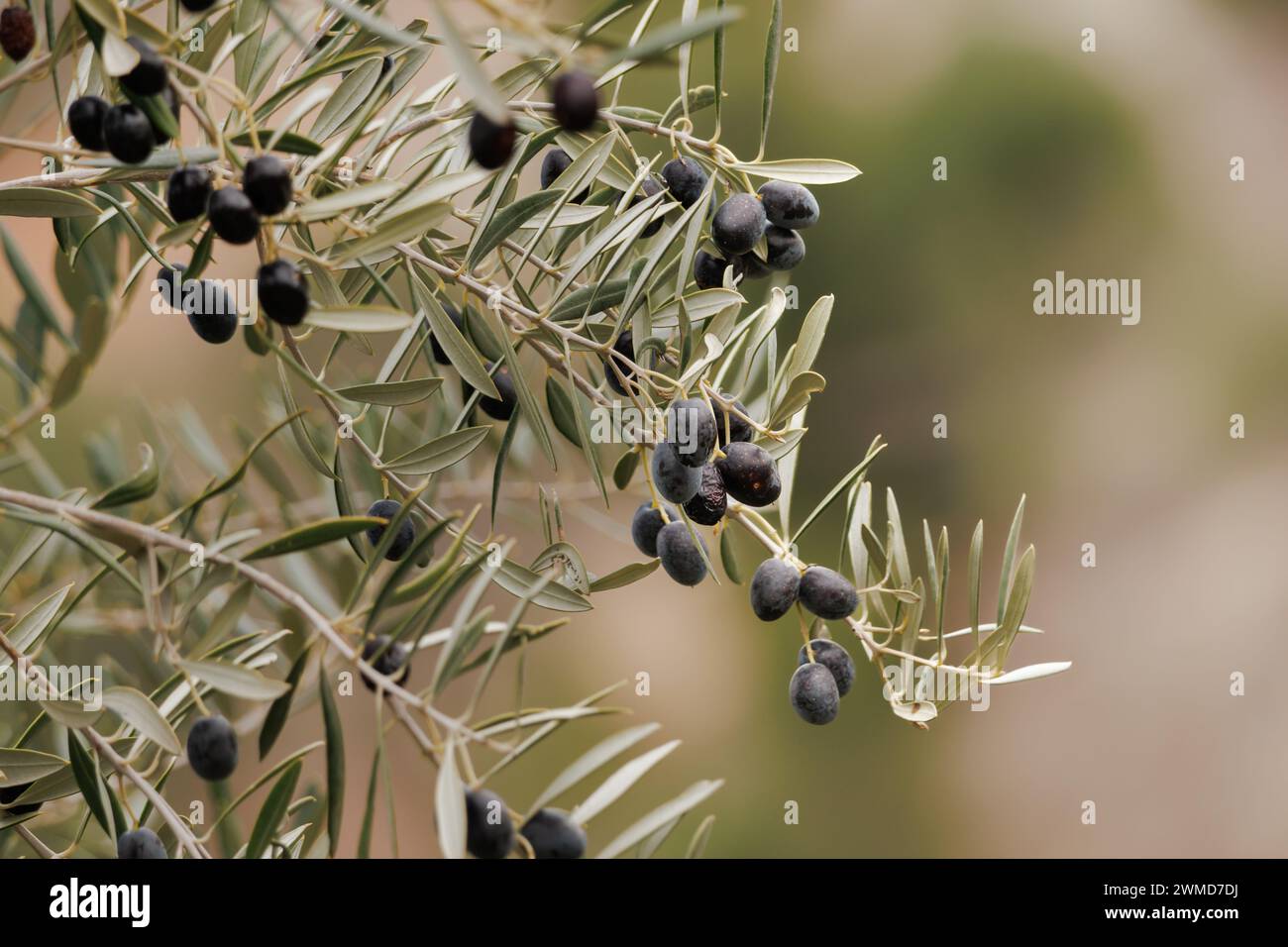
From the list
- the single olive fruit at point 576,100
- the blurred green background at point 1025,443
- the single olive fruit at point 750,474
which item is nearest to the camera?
the single olive fruit at point 576,100

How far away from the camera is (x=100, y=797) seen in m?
0.28

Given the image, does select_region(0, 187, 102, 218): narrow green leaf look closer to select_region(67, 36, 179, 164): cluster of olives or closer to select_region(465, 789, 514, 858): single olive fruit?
select_region(67, 36, 179, 164): cluster of olives

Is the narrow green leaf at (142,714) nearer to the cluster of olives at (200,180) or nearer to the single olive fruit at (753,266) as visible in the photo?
the cluster of olives at (200,180)

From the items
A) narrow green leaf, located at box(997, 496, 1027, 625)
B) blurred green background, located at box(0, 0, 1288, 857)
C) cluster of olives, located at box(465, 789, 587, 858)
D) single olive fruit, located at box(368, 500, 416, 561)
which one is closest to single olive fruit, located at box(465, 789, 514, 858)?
cluster of olives, located at box(465, 789, 587, 858)

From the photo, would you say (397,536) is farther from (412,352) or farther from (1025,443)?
(1025,443)

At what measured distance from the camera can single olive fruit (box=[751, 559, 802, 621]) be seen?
0.35 meters

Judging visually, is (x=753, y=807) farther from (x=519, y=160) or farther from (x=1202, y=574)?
(x=519, y=160)

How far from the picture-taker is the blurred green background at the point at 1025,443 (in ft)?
5.09

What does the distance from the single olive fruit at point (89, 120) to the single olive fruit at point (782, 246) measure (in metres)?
0.21

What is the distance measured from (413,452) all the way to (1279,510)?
1.97 m

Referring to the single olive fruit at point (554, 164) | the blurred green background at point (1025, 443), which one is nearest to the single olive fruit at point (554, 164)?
the single olive fruit at point (554, 164)

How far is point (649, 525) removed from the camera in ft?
1.28

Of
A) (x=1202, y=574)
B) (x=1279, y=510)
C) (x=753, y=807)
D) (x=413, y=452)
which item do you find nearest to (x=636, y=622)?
(x=753, y=807)

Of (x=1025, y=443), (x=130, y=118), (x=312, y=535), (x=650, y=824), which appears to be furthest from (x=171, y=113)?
(x=1025, y=443)
